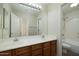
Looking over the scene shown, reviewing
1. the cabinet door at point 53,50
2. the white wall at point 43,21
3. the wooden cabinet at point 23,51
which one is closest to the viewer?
the wooden cabinet at point 23,51

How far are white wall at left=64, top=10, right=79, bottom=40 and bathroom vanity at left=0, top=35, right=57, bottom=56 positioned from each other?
1.12ft

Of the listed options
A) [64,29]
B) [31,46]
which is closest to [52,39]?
[64,29]

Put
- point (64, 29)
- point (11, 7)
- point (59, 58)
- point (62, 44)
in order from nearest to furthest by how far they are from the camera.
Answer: point (59, 58) < point (11, 7) < point (64, 29) < point (62, 44)

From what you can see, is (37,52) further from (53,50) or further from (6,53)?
(6,53)

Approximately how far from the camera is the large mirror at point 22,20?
5.41ft

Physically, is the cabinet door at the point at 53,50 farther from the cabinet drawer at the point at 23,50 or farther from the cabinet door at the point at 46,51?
the cabinet drawer at the point at 23,50

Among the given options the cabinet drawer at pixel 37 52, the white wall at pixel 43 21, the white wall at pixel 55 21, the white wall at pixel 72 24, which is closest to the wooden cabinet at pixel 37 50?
the cabinet drawer at pixel 37 52

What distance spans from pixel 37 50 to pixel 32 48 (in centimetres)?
12

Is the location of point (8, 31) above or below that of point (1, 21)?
below

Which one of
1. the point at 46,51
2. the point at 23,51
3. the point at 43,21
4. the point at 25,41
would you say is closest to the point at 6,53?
the point at 23,51

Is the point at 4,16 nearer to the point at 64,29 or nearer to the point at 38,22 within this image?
the point at 38,22

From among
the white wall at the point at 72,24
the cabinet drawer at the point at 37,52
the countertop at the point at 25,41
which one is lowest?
the cabinet drawer at the point at 37,52

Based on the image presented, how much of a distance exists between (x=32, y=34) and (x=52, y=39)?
0.40 metres

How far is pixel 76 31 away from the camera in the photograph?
1.65m
